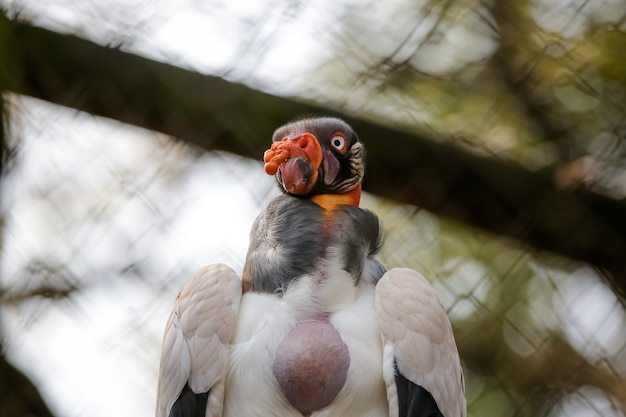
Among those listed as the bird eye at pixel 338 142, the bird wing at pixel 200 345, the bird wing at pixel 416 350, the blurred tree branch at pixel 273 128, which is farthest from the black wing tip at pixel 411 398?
the blurred tree branch at pixel 273 128

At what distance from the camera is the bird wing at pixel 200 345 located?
1.97 meters

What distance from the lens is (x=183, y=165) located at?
2570 millimetres

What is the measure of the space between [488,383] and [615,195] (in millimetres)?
531

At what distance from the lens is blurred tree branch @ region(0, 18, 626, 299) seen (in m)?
2.41

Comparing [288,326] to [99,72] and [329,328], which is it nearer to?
[329,328]

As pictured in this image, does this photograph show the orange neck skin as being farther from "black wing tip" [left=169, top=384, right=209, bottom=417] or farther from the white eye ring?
"black wing tip" [left=169, top=384, right=209, bottom=417]

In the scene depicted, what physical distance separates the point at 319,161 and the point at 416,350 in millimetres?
404

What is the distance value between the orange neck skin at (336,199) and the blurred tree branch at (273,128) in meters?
0.24

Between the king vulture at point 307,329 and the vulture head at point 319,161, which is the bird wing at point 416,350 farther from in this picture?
the vulture head at point 319,161

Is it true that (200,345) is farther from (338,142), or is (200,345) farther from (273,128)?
(273,128)

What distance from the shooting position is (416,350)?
6.44 feet

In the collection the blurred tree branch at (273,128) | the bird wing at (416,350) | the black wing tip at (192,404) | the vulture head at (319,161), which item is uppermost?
the vulture head at (319,161)

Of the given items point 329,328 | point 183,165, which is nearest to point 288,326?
point 329,328

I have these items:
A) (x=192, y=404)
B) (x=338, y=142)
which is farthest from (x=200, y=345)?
(x=338, y=142)
